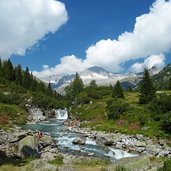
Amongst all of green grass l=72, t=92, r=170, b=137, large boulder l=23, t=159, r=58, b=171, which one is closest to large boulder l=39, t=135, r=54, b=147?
green grass l=72, t=92, r=170, b=137

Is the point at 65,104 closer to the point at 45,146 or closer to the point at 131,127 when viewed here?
the point at 131,127

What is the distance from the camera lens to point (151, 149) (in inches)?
1960

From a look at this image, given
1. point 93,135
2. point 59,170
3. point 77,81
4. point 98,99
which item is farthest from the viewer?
point 77,81

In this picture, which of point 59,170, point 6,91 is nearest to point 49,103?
point 6,91

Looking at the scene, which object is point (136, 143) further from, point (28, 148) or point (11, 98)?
point (11, 98)

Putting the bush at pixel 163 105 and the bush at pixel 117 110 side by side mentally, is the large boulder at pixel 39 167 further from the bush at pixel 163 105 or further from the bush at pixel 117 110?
the bush at pixel 117 110

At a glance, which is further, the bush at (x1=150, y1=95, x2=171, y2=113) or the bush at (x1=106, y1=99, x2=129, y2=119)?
the bush at (x1=106, y1=99, x2=129, y2=119)

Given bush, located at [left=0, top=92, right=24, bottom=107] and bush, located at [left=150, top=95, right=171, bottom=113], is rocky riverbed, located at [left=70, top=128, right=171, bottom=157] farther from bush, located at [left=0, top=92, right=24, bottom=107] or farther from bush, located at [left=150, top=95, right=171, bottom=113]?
bush, located at [left=0, top=92, right=24, bottom=107]

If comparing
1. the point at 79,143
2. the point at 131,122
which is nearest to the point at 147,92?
the point at 131,122

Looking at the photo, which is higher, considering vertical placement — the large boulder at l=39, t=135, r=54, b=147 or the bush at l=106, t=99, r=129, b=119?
the bush at l=106, t=99, r=129, b=119

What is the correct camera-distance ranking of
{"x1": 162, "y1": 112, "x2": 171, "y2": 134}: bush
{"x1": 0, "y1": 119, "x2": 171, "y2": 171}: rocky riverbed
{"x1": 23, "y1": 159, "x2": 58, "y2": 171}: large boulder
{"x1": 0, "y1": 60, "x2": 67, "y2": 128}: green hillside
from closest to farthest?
{"x1": 23, "y1": 159, "x2": 58, "y2": 171}: large boulder < {"x1": 0, "y1": 119, "x2": 171, "y2": 171}: rocky riverbed < {"x1": 162, "y1": 112, "x2": 171, "y2": 134}: bush < {"x1": 0, "y1": 60, "x2": 67, "y2": 128}: green hillside

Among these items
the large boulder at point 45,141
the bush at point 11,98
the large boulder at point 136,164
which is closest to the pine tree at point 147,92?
the large boulder at point 45,141

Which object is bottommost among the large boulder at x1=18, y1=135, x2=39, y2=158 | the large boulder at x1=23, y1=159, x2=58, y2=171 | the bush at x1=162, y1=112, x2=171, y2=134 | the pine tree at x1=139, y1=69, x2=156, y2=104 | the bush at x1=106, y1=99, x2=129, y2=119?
the large boulder at x1=23, y1=159, x2=58, y2=171

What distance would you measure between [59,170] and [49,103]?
345 feet
